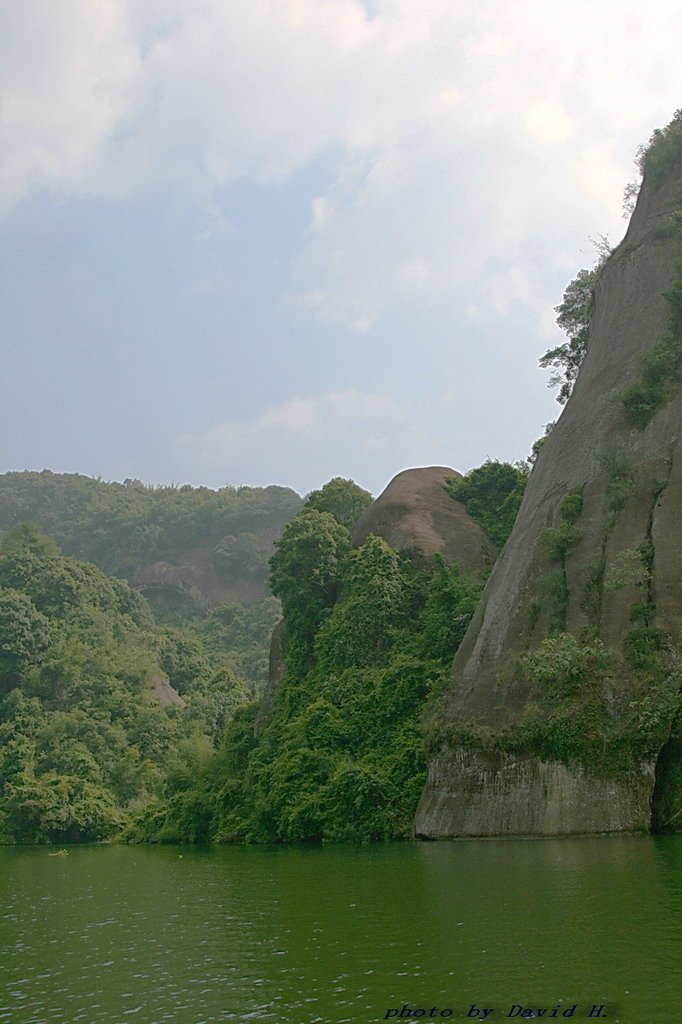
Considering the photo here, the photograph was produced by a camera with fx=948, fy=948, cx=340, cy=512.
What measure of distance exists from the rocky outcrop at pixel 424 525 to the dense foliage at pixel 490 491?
0.55 meters

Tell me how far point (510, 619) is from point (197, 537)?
79.4 metres

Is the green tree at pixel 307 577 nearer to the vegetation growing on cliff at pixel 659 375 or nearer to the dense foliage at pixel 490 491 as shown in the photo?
the dense foliage at pixel 490 491

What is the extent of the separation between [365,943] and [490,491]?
3364 cm

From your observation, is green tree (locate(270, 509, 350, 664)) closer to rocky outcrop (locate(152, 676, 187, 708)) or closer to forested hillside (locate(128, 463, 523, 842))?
forested hillside (locate(128, 463, 523, 842))

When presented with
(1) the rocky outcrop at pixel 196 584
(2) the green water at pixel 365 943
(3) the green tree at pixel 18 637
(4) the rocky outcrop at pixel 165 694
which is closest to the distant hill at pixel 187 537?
(1) the rocky outcrop at pixel 196 584

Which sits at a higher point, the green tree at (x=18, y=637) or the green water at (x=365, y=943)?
the green tree at (x=18, y=637)

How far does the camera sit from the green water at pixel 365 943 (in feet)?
23.9

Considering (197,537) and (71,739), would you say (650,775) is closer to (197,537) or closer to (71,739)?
(71,739)

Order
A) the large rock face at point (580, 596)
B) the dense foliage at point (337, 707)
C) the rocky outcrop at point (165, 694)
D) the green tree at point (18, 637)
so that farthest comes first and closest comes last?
1. the rocky outcrop at point (165, 694)
2. the green tree at point (18, 637)
3. the dense foliage at point (337, 707)
4. the large rock face at point (580, 596)

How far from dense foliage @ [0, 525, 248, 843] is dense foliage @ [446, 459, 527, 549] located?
1519cm

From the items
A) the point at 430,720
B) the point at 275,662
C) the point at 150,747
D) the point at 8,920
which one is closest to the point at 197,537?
the point at 150,747

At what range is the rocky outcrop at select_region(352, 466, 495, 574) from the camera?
35.8 metres

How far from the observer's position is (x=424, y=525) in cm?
3722

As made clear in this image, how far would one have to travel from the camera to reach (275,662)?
39125 mm
